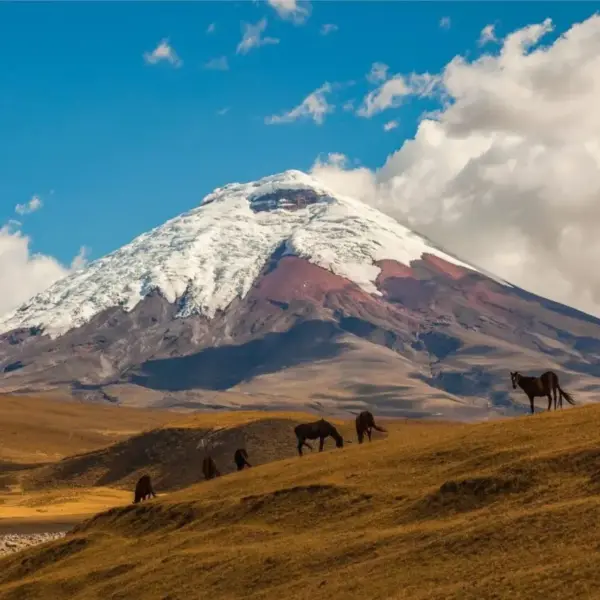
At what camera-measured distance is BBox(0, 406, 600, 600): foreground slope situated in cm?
3136

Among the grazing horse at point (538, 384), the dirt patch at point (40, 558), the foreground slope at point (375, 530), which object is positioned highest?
the grazing horse at point (538, 384)

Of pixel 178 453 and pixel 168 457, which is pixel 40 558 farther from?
pixel 168 457

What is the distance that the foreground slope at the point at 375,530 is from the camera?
31359mm

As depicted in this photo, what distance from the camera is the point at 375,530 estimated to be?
3925cm

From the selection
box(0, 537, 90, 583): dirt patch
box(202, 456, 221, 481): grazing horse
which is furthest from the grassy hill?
box(0, 537, 90, 583): dirt patch

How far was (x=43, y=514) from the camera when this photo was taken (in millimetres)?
109438

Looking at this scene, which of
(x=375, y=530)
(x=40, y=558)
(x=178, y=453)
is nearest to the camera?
(x=375, y=530)

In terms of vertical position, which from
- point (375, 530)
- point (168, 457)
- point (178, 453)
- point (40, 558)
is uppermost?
point (178, 453)

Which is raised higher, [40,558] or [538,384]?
[538,384]

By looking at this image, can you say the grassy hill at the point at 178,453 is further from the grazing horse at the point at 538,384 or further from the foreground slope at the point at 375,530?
the grazing horse at the point at 538,384

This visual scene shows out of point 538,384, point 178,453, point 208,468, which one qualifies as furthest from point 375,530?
point 178,453

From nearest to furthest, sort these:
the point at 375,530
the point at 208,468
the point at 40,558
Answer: the point at 375,530, the point at 40,558, the point at 208,468

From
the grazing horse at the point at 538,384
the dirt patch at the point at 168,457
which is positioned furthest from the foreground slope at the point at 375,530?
the dirt patch at the point at 168,457


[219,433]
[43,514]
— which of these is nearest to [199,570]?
[43,514]
